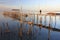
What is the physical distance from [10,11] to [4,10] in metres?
0.08

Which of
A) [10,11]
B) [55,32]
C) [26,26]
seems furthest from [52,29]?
[10,11]

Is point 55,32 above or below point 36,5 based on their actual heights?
below

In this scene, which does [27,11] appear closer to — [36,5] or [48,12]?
[36,5]

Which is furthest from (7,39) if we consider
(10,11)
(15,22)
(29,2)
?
(29,2)

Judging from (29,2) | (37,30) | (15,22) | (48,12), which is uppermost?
(29,2)

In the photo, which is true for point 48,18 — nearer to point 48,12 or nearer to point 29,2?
point 48,12

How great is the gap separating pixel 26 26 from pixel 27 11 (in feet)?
0.70

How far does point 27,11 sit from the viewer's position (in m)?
1.78

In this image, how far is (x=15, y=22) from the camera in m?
1.74

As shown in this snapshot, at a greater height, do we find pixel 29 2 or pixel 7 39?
pixel 29 2

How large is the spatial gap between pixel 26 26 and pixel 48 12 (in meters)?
0.38

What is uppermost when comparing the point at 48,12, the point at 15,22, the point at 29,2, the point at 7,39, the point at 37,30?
the point at 29,2

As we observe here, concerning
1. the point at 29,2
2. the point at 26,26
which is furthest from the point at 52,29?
the point at 29,2

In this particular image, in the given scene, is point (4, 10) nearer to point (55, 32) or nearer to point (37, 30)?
point (37, 30)
